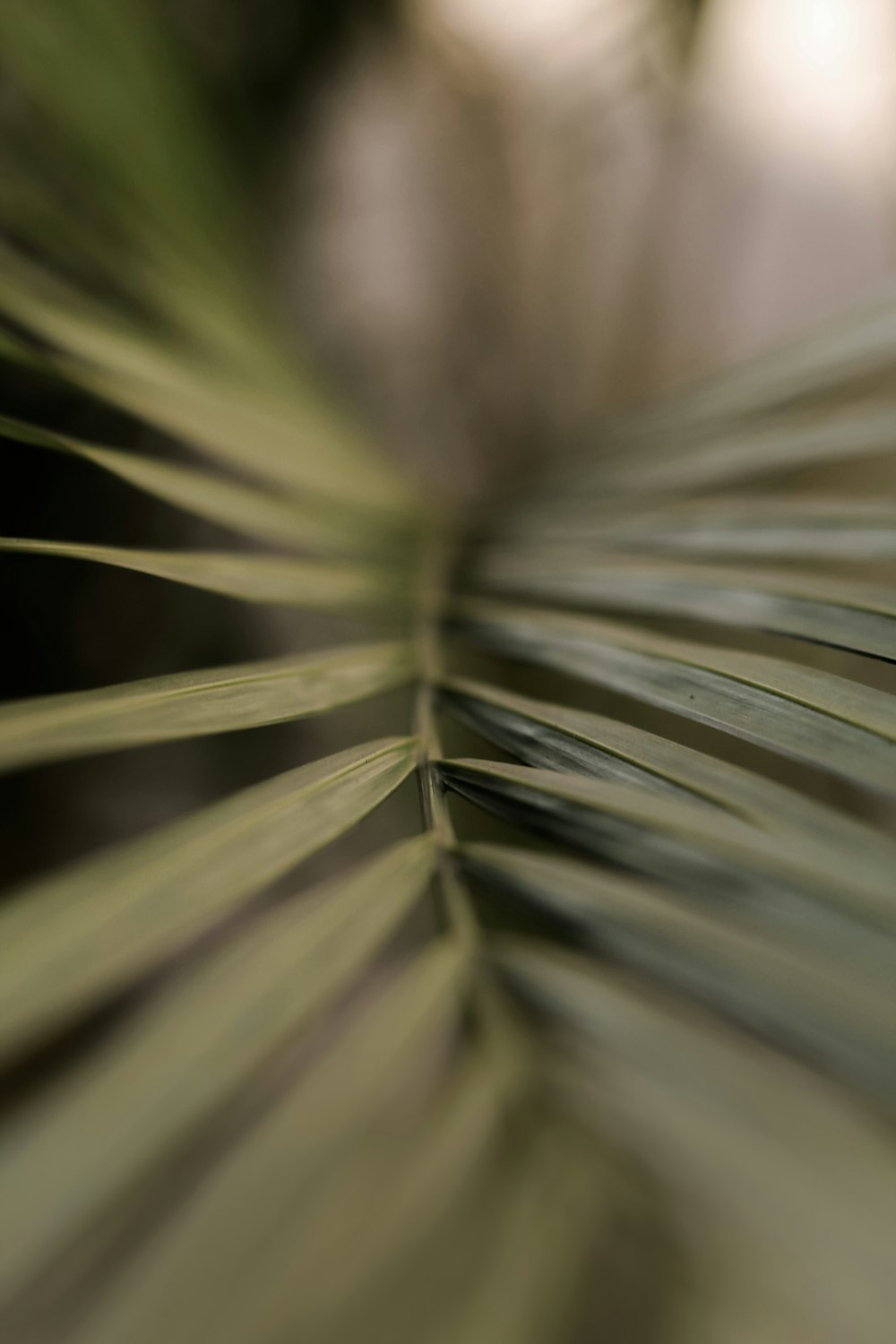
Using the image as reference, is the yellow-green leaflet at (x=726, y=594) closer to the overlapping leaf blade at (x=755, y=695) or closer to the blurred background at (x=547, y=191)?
the overlapping leaf blade at (x=755, y=695)

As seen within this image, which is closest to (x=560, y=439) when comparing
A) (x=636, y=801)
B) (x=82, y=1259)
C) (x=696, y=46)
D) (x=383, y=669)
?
(x=696, y=46)

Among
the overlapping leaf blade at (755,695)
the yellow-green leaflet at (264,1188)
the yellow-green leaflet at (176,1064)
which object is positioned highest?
the overlapping leaf blade at (755,695)

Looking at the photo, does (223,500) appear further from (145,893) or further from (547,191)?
(547,191)

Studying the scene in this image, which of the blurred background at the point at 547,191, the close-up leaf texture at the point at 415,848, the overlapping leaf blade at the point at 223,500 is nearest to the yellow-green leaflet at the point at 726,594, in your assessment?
the close-up leaf texture at the point at 415,848

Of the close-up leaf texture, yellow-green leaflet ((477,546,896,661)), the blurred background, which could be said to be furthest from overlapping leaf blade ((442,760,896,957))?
the blurred background

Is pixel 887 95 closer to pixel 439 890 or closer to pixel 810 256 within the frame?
pixel 810 256
